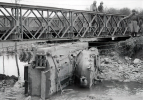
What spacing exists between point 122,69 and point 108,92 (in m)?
4.56

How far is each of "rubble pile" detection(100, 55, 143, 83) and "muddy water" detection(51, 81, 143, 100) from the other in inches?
36.9

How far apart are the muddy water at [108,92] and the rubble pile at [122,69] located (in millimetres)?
938

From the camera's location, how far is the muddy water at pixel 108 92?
976cm

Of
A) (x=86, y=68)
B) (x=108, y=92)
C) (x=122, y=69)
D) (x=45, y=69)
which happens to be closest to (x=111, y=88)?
(x=108, y=92)

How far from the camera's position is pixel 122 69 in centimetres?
1490

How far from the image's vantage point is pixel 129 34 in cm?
2439

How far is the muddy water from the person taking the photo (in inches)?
384

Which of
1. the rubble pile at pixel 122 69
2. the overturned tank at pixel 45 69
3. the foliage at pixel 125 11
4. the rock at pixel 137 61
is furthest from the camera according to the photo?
the foliage at pixel 125 11

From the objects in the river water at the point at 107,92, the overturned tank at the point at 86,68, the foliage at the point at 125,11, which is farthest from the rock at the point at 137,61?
the foliage at the point at 125,11

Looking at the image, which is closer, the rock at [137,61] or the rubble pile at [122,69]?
the rubble pile at [122,69]

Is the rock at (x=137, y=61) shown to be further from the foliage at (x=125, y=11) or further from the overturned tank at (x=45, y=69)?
the foliage at (x=125, y=11)

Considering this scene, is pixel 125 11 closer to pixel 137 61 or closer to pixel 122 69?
pixel 137 61

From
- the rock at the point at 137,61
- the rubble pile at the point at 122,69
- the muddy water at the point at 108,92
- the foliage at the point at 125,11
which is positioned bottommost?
the muddy water at the point at 108,92

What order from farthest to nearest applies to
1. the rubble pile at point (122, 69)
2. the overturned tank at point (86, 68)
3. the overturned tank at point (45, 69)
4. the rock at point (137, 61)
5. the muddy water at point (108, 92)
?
the rock at point (137, 61)
the rubble pile at point (122, 69)
the overturned tank at point (86, 68)
the muddy water at point (108, 92)
the overturned tank at point (45, 69)
